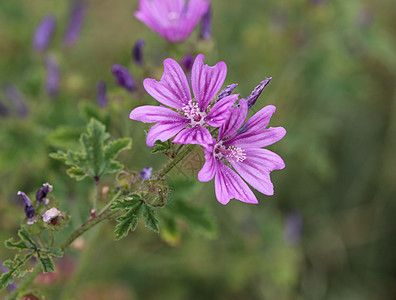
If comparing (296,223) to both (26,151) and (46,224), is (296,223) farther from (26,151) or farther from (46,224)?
(46,224)

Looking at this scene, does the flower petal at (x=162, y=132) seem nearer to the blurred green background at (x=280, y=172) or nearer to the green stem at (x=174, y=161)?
the green stem at (x=174, y=161)

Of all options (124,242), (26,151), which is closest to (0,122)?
(26,151)

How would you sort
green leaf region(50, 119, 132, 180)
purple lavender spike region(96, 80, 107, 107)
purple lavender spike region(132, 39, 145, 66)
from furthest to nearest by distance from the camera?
purple lavender spike region(96, 80, 107, 107) → purple lavender spike region(132, 39, 145, 66) → green leaf region(50, 119, 132, 180)

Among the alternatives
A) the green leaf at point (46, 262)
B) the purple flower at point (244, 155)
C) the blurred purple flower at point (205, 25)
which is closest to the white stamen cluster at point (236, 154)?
the purple flower at point (244, 155)

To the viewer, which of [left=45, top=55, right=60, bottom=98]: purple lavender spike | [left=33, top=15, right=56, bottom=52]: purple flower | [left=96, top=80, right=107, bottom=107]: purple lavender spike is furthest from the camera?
[left=33, top=15, right=56, bottom=52]: purple flower

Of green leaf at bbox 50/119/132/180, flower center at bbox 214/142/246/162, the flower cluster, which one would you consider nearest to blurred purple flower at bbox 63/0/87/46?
green leaf at bbox 50/119/132/180

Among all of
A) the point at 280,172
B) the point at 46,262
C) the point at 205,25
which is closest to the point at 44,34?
the point at 205,25

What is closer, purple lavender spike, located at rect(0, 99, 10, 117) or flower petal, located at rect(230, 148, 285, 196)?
flower petal, located at rect(230, 148, 285, 196)

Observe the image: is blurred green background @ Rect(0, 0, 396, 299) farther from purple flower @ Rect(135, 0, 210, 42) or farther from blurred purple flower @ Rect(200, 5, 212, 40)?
blurred purple flower @ Rect(200, 5, 212, 40)
